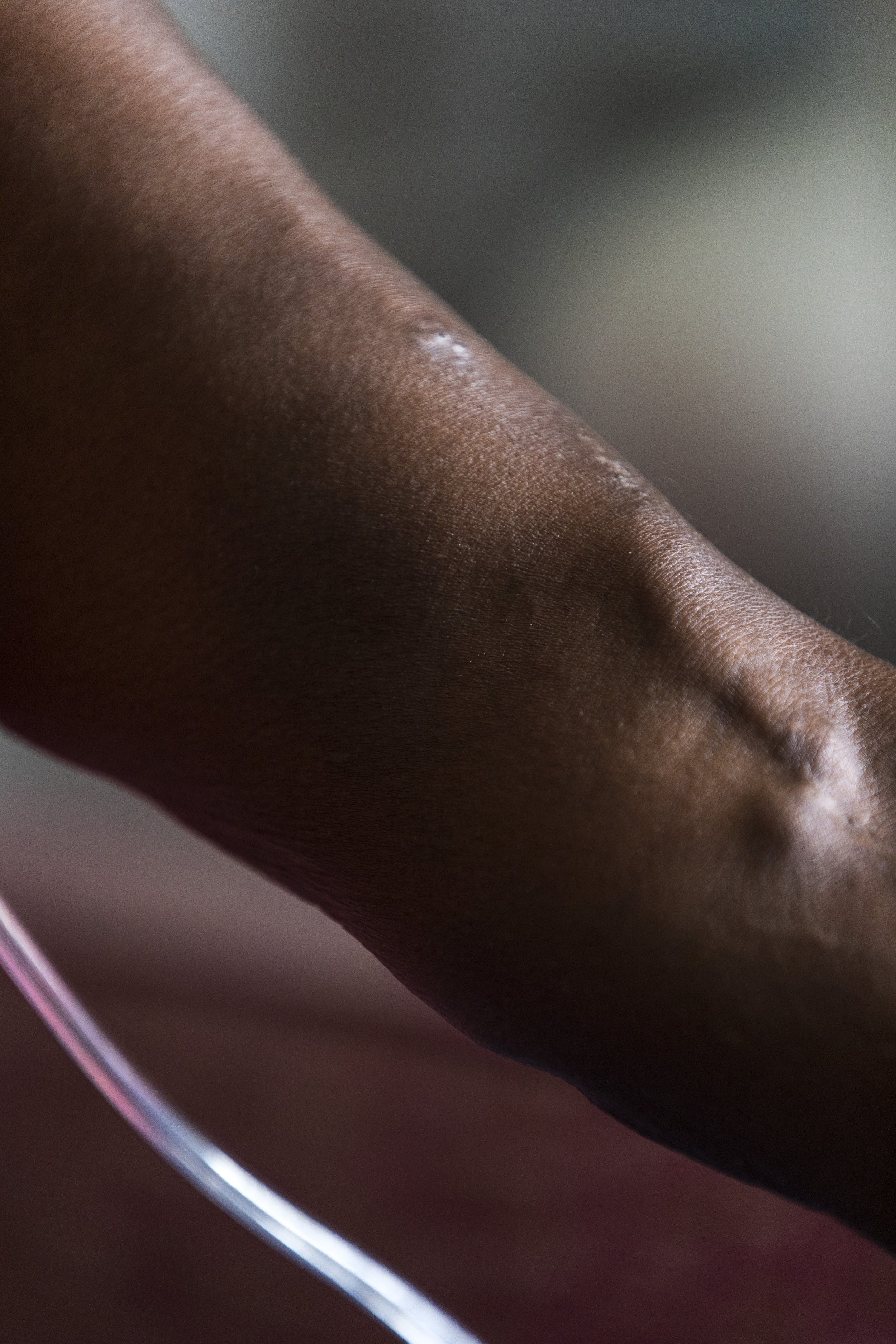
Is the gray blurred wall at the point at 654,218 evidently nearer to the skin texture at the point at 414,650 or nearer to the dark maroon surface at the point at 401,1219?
the dark maroon surface at the point at 401,1219

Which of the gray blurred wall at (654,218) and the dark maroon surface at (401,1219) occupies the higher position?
the gray blurred wall at (654,218)

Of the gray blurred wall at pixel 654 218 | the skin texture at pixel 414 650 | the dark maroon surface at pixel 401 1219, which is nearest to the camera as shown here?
the skin texture at pixel 414 650

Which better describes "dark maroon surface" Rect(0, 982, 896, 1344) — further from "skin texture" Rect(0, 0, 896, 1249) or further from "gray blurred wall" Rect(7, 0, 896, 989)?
"gray blurred wall" Rect(7, 0, 896, 989)

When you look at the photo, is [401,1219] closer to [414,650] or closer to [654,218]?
[414,650]

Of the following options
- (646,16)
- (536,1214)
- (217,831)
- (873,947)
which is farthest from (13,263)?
(646,16)

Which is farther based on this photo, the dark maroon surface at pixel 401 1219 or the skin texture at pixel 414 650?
the dark maroon surface at pixel 401 1219

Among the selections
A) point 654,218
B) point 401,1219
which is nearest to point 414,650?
point 401,1219

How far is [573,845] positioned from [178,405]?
0.19 meters

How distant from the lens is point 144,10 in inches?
17.6

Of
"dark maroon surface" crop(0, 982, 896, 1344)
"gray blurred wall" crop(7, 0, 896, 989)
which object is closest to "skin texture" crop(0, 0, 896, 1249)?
"dark maroon surface" crop(0, 982, 896, 1344)

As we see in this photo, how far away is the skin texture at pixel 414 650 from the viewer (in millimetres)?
286

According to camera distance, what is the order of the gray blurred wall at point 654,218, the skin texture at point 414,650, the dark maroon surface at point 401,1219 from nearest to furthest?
the skin texture at point 414,650, the dark maroon surface at point 401,1219, the gray blurred wall at point 654,218

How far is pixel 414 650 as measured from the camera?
1.13 feet

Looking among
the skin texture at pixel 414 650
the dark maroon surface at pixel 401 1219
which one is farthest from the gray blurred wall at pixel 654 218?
the skin texture at pixel 414 650
